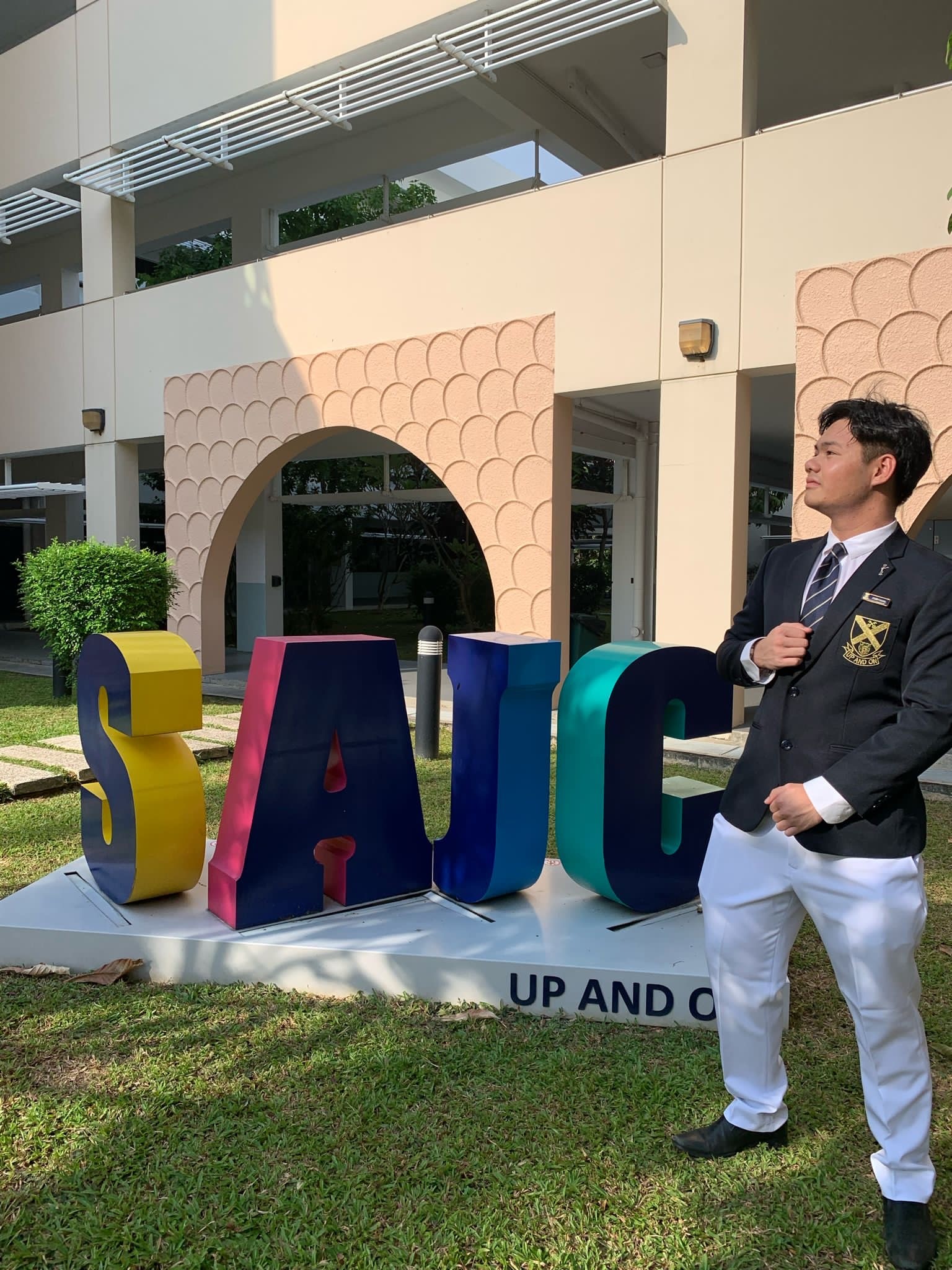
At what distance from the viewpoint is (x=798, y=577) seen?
2434 mm

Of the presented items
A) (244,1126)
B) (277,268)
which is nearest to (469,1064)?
(244,1126)

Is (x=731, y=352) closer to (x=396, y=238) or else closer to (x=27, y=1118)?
(x=396, y=238)

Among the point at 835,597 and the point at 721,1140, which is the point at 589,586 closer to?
the point at 721,1140

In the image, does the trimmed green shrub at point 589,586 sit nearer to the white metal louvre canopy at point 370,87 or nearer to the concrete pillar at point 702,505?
the white metal louvre canopy at point 370,87

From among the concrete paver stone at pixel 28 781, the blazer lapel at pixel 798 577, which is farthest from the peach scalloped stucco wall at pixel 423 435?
the blazer lapel at pixel 798 577

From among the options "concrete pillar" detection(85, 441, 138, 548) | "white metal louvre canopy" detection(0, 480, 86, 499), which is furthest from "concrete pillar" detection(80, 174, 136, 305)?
"white metal louvre canopy" detection(0, 480, 86, 499)

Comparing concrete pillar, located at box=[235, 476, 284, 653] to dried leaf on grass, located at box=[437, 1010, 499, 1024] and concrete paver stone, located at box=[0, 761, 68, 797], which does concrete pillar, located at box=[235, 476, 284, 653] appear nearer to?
concrete paver stone, located at box=[0, 761, 68, 797]

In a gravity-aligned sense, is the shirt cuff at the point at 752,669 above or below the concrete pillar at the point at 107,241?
below

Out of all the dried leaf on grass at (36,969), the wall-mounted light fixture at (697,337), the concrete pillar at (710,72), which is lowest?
the dried leaf on grass at (36,969)

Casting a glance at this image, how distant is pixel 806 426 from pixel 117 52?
9.92 m

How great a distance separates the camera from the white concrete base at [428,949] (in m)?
3.33

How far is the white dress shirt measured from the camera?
6.97ft

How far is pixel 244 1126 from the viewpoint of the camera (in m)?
2.68

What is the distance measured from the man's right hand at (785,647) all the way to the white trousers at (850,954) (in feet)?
1.28
